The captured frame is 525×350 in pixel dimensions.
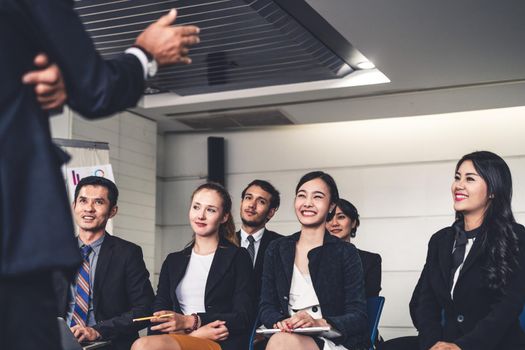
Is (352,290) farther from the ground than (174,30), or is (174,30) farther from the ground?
(174,30)

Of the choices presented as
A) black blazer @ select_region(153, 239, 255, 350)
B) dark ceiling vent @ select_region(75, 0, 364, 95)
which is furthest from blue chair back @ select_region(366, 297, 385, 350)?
dark ceiling vent @ select_region(75, 0, 364, 95)

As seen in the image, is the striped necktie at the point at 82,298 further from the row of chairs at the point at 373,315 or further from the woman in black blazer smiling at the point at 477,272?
the woman in black blazer smiling at the point at 477,272

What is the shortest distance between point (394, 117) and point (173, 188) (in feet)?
9.05

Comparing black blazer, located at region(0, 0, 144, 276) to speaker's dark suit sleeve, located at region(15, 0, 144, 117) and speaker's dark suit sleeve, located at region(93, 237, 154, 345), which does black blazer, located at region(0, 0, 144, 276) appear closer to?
speaker's dark suit sleeve, located at region(15, 0, 144, 117)

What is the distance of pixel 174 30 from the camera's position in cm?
165

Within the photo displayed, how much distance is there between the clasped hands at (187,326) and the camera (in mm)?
3480

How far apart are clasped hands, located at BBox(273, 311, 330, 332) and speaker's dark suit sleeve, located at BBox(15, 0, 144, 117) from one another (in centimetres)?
203

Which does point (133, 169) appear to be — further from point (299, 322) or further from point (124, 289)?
point (299, 322)

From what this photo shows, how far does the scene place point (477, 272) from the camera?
3340 mm

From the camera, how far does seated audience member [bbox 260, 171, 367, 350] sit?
11.5ft

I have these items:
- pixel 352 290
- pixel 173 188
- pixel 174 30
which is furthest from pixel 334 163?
pixel 174 30

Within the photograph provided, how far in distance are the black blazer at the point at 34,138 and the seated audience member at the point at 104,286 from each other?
2335 millimetres

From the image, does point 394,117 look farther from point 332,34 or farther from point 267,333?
point 267,333

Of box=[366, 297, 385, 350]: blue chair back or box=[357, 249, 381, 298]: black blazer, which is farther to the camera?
box=[357, 249, 381, 298]: black blazer
